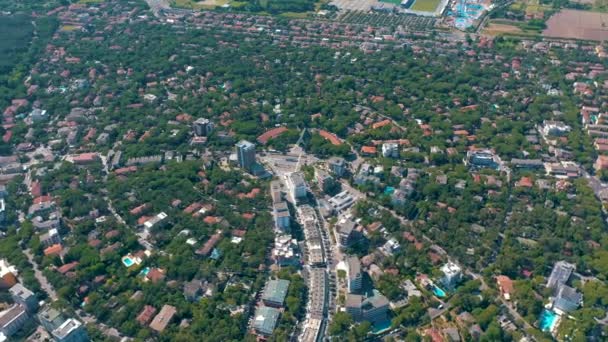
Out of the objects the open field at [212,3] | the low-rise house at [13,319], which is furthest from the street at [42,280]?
the open field at [212,3]

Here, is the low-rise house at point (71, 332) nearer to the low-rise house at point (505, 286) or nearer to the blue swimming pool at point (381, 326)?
the blue swimming pool at point (381, 326)

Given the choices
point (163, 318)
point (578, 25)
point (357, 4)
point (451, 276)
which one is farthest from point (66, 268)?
point (578, 25)

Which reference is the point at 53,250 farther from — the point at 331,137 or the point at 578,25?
the point at 578,25

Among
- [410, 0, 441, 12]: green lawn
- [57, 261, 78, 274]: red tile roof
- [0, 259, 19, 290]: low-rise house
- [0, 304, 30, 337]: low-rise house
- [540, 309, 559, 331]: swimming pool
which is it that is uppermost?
[410, 0, 441, 12]: green lawn

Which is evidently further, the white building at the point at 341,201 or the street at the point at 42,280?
the white building at the point at 341,201

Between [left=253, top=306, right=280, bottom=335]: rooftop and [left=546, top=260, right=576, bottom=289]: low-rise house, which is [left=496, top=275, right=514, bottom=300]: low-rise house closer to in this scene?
[left=546, top=260, right=576, bottom=289]: low-rise house

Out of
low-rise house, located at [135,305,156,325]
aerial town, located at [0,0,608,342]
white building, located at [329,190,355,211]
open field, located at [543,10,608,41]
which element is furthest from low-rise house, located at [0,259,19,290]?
open field, located at [543,10,608,41]
